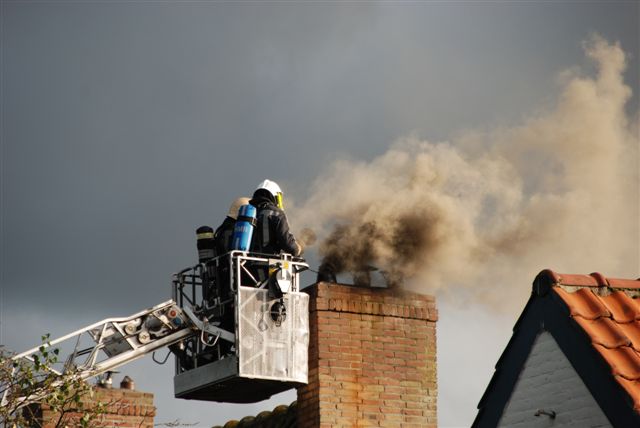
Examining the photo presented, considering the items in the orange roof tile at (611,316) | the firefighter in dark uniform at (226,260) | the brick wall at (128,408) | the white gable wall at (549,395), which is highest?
the firefighter in dark uniform at (226,260)

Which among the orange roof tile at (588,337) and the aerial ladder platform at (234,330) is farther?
the aerial ladder platform at (234,330)

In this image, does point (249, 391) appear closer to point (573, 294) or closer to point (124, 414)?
point (124, 414)

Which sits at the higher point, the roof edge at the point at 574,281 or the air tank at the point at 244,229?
the air tank at the point at 244,229

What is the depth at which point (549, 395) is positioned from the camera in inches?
430

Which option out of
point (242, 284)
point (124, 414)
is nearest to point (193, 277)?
point (242, 284)

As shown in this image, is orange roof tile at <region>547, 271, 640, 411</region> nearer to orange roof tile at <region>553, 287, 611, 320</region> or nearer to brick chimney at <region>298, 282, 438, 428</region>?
orange roof tile at <region>553, 287, 611, 320</region>

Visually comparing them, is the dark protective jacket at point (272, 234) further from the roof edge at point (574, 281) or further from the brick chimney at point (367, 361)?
the roof edge at point (574, 281)

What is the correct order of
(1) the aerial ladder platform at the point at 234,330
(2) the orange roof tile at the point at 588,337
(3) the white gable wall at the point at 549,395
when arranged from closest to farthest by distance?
(2) the orange roof tile at the point at 588,337
(3) the white gable wall at the point at 549,395
(1) the aerial ladder platform at the point at 234,330

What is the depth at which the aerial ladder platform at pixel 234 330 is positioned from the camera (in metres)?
15.5

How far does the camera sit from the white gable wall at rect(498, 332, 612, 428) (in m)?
10.5

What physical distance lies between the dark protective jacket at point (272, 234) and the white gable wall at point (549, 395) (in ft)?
17.1

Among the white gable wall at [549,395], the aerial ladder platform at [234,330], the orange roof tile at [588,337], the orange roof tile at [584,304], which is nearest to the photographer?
the orange roof tile at [588,337]

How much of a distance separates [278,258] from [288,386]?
1619mm

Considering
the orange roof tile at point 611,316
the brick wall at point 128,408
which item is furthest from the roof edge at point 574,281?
the brick wall at point 128,408
